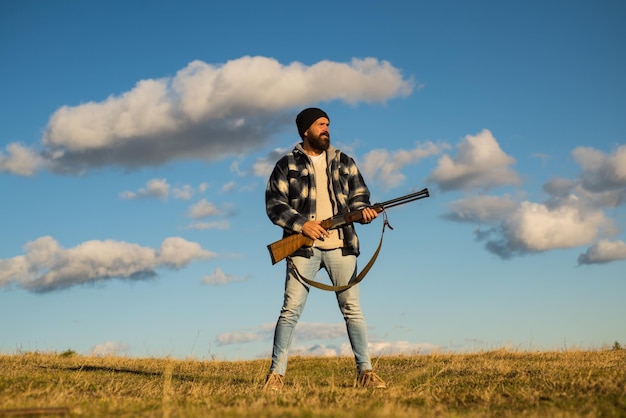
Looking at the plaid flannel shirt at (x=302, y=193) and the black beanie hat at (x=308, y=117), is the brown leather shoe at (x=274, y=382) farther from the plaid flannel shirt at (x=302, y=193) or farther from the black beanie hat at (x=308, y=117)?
the black beanie hat at (x=308, y=117)

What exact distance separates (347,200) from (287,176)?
36.4 inches

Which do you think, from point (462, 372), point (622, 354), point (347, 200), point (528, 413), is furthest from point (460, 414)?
point (622, 354)

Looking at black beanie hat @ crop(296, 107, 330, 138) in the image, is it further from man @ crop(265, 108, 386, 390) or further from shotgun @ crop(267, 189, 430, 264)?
A: shotgun @ crop(267, 189, 430, 264)

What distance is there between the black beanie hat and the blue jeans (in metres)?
1.72

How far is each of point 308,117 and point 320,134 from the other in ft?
0.96

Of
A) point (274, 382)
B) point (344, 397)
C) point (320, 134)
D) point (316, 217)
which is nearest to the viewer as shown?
point (344, 397)

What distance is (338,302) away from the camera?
8.84 meters

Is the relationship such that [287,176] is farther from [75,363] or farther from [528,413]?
[75,363]

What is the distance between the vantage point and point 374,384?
831 centimetres

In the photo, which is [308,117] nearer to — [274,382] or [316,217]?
[316,217]

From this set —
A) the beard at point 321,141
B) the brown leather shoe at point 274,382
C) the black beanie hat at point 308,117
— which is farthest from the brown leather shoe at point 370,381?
the black beanie hat at point 308,117

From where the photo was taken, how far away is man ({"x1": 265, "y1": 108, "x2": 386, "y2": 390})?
28.0 feet

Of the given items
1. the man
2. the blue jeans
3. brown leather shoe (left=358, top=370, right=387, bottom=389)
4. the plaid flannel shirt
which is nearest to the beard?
the man

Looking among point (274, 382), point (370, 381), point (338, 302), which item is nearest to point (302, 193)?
point (338, 302)
